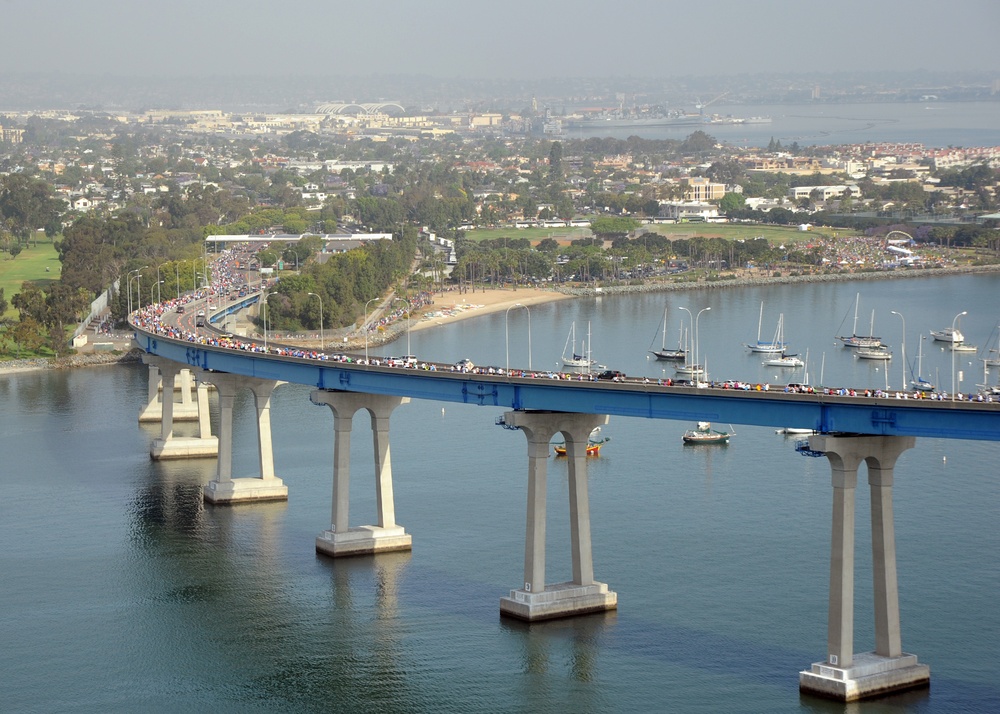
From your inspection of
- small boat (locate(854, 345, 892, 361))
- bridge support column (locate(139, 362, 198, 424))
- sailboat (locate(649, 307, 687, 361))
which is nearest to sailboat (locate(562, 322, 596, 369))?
sailboat (locate(649, 307, 687, 361))

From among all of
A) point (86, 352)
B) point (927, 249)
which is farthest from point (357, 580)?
point (927, 249)

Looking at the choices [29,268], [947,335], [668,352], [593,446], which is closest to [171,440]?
[593,446]

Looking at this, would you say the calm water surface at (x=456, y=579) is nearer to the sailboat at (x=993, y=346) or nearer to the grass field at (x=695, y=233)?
the sailboat at (x=993, y=346)

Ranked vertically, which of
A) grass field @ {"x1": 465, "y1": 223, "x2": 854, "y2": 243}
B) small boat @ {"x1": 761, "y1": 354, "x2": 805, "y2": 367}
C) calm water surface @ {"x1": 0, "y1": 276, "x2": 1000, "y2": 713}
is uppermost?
grass field @ {"x1": 465, "y1": 223, "x2": 854, "y2": 243}

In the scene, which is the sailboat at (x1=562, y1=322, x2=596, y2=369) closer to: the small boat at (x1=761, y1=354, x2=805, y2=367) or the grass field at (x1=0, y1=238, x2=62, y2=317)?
the small boat at (x1=761, y1=354, x2=805, y2=367)

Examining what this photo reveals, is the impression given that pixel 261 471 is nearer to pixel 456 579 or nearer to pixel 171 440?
pixel 171 440

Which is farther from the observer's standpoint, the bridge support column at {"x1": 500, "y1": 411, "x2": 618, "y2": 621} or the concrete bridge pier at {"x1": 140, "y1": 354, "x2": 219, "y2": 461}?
the concrete bridge pier at {"x1": 140, "y1": 354, "x2": 219, "y2": 461}

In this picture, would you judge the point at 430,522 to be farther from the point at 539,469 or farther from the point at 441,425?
the point at 441,425
